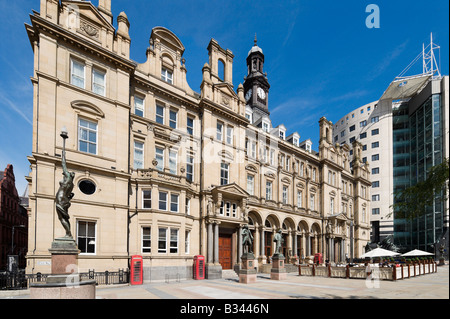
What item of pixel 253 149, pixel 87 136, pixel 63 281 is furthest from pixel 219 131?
pixel 63 281

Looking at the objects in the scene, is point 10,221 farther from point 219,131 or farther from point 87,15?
point 87,15

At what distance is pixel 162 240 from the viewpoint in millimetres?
24156

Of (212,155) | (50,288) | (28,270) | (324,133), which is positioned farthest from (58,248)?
(324,133)

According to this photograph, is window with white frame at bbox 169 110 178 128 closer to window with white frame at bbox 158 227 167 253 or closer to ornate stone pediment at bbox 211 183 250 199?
ornate stone pediment at bbox 211 183 250 199

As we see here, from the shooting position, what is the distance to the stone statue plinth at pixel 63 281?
1123cm

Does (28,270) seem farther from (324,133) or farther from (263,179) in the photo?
(324,133)

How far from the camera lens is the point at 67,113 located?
819 inches

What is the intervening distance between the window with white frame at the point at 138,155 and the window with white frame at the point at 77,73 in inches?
241

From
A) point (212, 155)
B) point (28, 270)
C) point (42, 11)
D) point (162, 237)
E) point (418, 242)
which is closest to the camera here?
point (28, 270)

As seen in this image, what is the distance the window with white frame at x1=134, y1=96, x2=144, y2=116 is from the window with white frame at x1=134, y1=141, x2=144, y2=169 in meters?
2.71

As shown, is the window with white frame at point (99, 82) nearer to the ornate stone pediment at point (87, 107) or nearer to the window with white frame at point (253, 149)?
the ornate stone pediment at point (87, 107)

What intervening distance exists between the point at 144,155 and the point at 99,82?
6.78 meters

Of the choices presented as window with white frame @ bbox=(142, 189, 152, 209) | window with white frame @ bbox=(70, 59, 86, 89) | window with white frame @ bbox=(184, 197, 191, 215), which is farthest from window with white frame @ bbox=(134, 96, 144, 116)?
window with white frame @ bbox=(184, 197, 191, 215)

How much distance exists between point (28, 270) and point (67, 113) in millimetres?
10357
